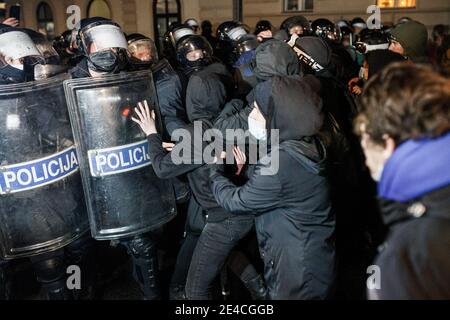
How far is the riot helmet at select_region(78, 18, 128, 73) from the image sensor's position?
2660mm

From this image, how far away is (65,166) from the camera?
2.62 metres

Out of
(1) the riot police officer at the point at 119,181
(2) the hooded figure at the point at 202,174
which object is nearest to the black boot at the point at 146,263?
(1) the riot police officer at the point at 119,181

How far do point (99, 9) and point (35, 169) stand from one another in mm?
17485

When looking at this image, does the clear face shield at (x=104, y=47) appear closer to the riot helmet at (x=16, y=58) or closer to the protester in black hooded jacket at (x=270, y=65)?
the riot helmet at (x=16, y=58)

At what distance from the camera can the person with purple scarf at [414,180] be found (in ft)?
4.06

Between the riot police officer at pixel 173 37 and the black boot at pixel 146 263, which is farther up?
the riot police officer at pixel 173 37

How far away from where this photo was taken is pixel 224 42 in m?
6.38

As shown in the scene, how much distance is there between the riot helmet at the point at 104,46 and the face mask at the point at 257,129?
94 centimetres

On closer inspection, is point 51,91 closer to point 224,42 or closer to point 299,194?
point 299,194

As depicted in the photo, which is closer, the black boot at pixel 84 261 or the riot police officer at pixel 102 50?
the riot police officer at pixel 102 50

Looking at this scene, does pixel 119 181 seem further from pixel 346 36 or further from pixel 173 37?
pixel 346 36

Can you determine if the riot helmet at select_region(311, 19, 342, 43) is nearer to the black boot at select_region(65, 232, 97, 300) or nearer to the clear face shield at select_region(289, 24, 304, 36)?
the clear face shield at select_region(289, 24, 304, 36)
